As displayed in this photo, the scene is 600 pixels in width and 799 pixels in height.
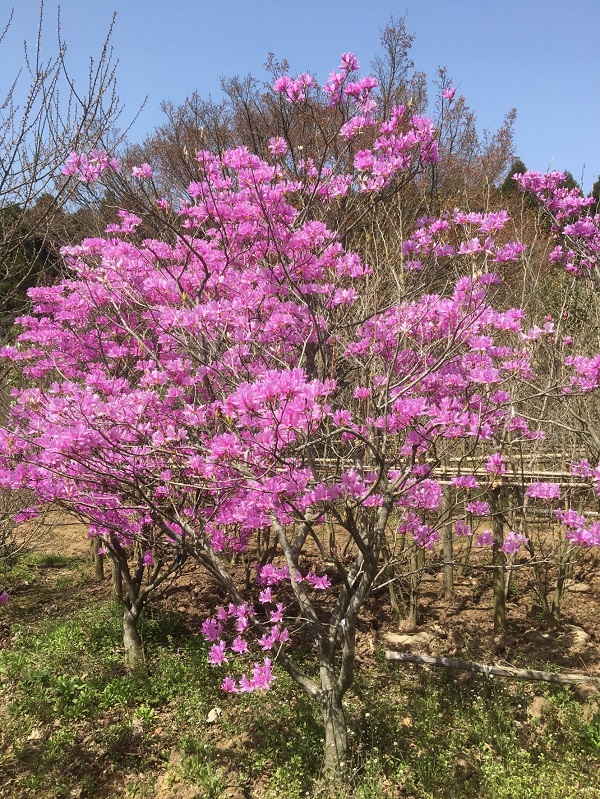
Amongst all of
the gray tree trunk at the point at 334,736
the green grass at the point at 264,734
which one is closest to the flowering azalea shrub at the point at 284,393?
the gray tree trunk at the point at 334,736

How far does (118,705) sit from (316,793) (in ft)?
5.68

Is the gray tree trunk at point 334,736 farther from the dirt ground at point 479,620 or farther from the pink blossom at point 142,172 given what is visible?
the pink blossom at point 142,172

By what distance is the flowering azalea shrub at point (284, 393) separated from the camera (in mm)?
2760

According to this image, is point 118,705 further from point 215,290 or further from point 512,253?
point 512,253

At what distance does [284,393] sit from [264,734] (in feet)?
8.58

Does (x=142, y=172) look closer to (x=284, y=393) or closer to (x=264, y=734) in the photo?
(x=284, y=393)

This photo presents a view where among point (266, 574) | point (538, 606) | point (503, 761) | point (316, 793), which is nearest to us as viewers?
point (316, 793)

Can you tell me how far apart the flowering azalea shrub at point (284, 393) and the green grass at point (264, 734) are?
37 cm

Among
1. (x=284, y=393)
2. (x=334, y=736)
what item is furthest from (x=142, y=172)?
(x=334, y=736)

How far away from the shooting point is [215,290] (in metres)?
3.88

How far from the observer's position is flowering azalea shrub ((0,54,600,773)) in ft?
9.05

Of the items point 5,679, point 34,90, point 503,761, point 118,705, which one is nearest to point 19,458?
point 118,705

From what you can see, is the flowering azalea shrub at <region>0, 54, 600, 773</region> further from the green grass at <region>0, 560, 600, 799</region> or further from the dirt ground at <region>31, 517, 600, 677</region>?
the dirt ground at <region>31, 517, 600, 677</region>

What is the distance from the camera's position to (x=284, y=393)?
85.0 inches
